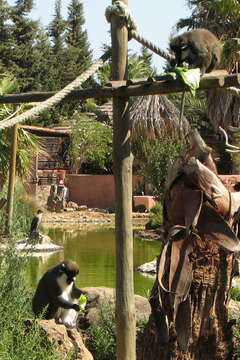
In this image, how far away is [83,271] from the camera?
14164 mm

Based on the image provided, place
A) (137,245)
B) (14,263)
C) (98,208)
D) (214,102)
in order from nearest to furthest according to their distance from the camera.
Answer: (14,263) → (137,245) → (214,102) → (98,208)

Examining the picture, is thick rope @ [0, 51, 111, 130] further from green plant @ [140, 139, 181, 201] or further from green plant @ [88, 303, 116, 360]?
green plant @ [140, 139, 181, 201]

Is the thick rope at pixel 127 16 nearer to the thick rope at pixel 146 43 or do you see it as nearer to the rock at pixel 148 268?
the thick rope at pixel 146 43

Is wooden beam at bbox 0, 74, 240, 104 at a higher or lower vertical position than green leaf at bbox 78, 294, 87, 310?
higher

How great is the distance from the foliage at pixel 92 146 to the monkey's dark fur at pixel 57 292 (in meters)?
23.7

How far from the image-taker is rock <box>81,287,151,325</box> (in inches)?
291

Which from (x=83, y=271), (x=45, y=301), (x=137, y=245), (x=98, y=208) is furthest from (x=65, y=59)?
(x=45, y=301)

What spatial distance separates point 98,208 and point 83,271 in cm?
1482

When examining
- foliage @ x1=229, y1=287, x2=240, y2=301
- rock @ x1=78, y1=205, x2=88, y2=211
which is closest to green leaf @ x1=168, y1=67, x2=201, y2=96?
foliage @ x1=229, y1=287, x2=240, y2=301

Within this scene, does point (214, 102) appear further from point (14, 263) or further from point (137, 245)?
point (14, 263)

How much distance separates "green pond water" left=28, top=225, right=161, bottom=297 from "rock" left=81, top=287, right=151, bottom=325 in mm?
1864

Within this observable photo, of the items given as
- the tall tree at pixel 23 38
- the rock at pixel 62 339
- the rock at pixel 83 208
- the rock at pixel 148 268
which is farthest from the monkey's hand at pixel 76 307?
the tall tree at pixel 23 38

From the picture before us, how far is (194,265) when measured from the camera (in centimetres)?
514

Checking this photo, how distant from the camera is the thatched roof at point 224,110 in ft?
85.0
